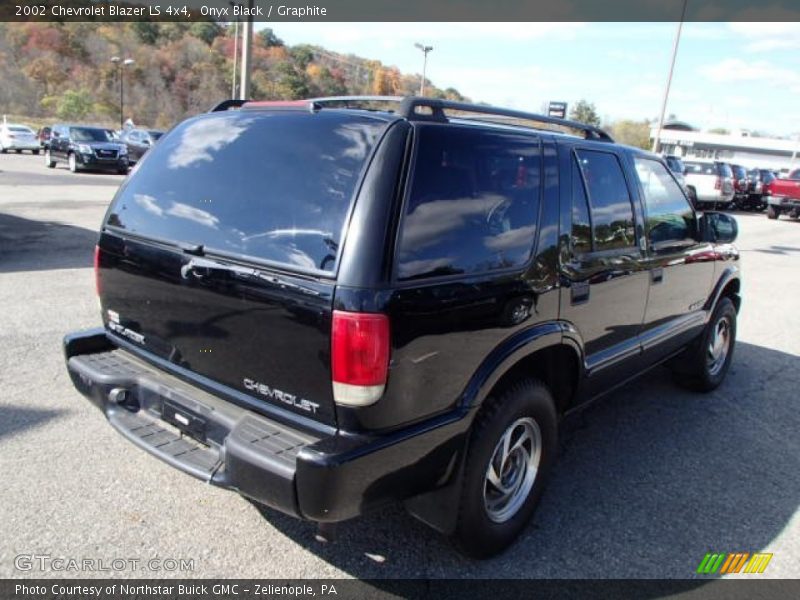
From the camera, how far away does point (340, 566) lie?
104 inches

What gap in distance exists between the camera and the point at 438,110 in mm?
2549

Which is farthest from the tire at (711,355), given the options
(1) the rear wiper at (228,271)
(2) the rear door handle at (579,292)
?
(1) the rear wiper at (228,271)

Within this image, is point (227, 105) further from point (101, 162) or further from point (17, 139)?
point (17, 139)

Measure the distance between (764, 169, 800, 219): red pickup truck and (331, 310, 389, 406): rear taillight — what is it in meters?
24.6

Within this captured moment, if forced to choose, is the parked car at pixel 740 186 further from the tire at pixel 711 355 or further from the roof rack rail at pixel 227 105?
the roof rack rail at pixel 227 105

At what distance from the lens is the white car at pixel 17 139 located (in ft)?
110

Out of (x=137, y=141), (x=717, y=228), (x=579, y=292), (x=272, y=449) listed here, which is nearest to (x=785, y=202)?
(x=717, y=228)

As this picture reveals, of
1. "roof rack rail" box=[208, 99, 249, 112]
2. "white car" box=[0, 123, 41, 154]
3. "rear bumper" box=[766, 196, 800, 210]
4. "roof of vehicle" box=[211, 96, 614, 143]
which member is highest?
"roof of vehicle" box=[211, 96, 614, 143]

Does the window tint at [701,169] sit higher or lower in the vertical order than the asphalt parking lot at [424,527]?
higher

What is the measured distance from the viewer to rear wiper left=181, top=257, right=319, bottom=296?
224cm

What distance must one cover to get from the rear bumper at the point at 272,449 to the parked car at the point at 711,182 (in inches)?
894

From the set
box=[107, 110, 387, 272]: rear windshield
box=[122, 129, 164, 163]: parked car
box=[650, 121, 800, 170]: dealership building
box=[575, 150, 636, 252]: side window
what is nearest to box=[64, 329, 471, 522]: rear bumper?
box=[107, 110, 387, 272]: rear windshield

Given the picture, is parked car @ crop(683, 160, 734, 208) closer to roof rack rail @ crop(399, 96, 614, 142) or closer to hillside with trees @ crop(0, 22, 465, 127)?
roof rack rail @ crop(399, 96, 614, 142)

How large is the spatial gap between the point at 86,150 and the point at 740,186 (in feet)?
86.0
